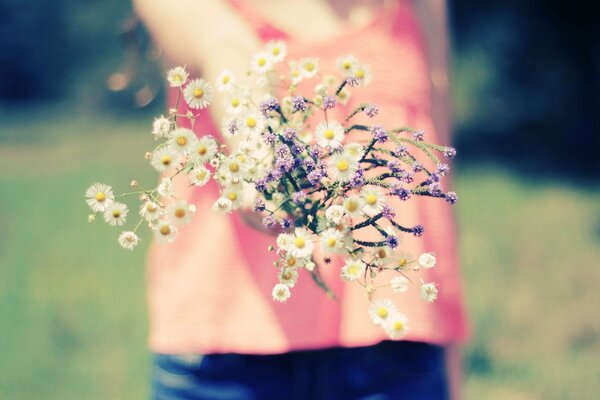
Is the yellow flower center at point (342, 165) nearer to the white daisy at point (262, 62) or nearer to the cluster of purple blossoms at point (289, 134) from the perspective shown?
the cluster of purple blossoms at point (289, 134)

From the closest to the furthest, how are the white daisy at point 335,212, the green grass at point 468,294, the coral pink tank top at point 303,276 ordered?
1. the white daisy at point 335,212
2. the coral pink tank top at point 303,276
3. the green grass at point 468,294

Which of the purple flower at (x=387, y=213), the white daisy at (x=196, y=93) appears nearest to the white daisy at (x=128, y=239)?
the white daisy at (x=196, y=93)

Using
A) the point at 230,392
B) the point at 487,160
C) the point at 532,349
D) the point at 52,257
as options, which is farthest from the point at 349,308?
the point at 487,160

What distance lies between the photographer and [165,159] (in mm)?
742

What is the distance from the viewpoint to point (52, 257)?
13.9 ft

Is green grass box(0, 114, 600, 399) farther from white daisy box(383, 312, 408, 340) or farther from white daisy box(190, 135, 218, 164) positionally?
white daisy box(190, 135, 218, 164)

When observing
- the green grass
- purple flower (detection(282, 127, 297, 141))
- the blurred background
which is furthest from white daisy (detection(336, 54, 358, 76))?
the green grass

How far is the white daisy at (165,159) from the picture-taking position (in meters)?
0.74

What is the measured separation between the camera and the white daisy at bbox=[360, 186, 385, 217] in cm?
72

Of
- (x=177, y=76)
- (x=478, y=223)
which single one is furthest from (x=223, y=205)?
(x=478, y=223)

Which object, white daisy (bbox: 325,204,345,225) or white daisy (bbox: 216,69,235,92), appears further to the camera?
white daisy (bbox: 216,69,235,92)

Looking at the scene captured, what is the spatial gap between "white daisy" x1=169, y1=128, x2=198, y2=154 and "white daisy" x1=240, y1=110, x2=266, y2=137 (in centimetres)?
6

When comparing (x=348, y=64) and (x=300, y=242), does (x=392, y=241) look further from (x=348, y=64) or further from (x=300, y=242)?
(x=348, y=64)

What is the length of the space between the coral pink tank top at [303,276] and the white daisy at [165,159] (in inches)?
13.3
